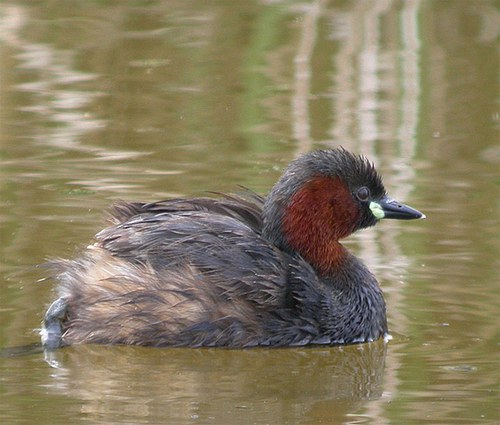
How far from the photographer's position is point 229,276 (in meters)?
7.33

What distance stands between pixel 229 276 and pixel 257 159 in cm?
342

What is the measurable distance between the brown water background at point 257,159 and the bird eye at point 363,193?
57cm

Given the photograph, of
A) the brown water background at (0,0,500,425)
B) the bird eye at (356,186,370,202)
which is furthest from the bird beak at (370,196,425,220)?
the brown water background at (0,0,500,425)

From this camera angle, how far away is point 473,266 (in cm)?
833

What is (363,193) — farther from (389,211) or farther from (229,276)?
(229,276)

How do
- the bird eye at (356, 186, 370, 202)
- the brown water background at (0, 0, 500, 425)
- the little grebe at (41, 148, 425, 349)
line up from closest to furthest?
1. the brown water background at (0, 0, 500, 425)
2. the little grebe at (41, 148, 425, 349)
3. the bird eye at (356, 186, 370, 202)

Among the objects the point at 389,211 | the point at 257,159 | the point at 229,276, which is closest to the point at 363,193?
the point at 389,211

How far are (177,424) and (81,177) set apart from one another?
426 centimetres

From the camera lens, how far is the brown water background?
657 cm

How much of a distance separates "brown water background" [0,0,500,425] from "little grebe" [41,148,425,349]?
132 mm

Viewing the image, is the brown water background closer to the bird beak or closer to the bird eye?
the bird beak

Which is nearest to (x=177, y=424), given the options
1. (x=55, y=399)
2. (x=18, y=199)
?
(x=55, y=399)

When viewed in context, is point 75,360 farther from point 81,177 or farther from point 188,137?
point 188,137

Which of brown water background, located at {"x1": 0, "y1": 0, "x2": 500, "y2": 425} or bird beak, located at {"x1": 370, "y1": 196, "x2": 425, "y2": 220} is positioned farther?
bird beak, located at {"x1": 370, "y1": 196, "x2": 425, "y2": 220}
